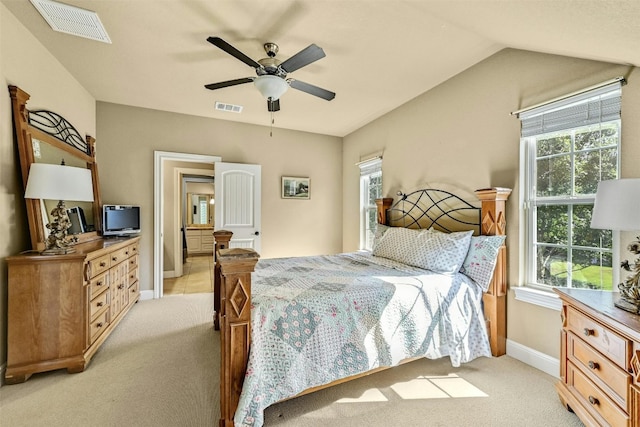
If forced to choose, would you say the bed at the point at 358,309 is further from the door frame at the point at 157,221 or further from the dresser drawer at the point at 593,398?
the door frame at the point at 157,221

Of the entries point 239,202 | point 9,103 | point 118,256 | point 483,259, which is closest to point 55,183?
point 9,103

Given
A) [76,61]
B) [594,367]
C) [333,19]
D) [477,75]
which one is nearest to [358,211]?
[477,75]

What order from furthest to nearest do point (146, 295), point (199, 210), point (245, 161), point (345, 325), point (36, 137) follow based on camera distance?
point (199, 210) → point (245, 161) → point (146, 295) → point (36, 137) → point (345, 325)

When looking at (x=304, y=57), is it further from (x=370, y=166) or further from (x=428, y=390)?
(x=370, y=166)

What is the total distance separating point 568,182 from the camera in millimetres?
2172

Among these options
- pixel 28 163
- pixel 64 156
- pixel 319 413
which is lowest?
pixel 319 413

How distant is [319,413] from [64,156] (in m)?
Result: 3.40

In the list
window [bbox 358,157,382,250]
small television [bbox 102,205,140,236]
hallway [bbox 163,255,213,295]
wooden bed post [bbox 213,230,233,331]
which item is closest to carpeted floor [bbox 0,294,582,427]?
wooden bed post [bbox 213,230,233,331]

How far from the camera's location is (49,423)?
169 cm

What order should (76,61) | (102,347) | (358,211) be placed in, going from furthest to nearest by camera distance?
(358,211)
(76,61)
(102,347)

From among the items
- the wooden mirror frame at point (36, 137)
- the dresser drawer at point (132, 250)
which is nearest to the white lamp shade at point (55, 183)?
the wooden mirror frame at point (36, 137)

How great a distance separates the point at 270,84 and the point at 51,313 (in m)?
2.43

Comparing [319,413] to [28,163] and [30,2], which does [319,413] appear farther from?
[30,2]

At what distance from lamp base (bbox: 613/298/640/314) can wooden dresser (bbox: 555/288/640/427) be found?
0.03m
